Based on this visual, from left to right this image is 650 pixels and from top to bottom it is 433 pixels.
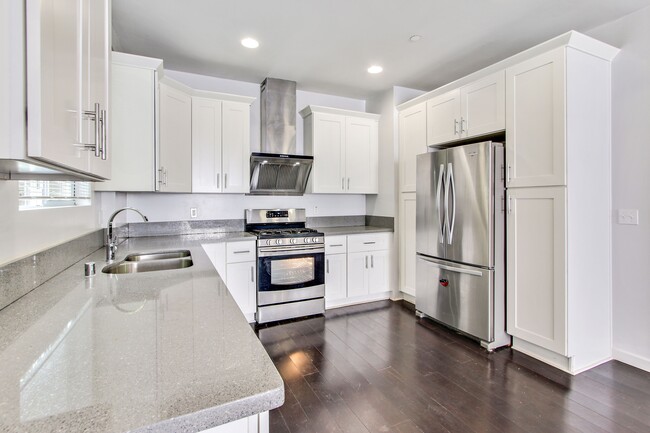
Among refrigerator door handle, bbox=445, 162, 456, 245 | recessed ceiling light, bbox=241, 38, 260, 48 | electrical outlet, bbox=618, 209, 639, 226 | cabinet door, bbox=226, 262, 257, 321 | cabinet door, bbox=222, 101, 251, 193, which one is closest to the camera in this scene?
electrical outlet, bbox=618, 209, 639, 226

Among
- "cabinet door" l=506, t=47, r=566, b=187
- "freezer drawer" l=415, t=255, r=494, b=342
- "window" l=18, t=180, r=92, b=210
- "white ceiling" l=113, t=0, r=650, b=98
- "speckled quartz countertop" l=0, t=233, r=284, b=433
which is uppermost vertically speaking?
"white ceiling" l=113, t=0, r=650, b=98

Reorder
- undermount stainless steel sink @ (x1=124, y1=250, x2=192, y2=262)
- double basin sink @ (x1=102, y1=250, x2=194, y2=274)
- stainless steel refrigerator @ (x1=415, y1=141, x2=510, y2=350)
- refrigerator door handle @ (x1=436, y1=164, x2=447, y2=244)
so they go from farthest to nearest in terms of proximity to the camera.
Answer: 1. refrigerator door handle @ (x1=436, y1=164, x2=447, y2=244)
2. stainless steel refrigerator @ (x1=415, y1=141, x2=510, y2=350)
3. undermount stainless steel sink @ (x1=124, y1=250, x2=192, y2=262)
4. double basin sink @ (x1=102, y1=250, x2=194, y2=274)

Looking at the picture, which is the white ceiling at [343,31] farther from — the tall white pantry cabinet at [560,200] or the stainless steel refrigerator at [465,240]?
the stainless steel refrigerator at [465,240]

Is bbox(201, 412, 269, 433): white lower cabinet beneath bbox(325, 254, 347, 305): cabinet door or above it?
above

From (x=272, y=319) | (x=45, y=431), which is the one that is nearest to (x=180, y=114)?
(x=272, y=319)

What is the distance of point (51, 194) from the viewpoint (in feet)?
5.47

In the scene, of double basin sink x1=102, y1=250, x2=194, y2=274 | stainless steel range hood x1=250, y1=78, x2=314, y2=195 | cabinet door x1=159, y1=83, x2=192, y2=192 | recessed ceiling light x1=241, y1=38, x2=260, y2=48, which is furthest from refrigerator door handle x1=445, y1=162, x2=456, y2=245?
cabinet door x1=159, y1=83, x2=192, y2=192

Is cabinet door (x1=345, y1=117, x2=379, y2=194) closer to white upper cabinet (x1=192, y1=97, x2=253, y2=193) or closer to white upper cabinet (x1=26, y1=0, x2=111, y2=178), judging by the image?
white upper cabinet (x1=192, y1=97, x2=253, y2=193)

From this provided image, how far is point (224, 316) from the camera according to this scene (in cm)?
105

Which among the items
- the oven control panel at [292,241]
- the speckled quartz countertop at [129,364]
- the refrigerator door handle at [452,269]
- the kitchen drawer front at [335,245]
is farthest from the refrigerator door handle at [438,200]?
the speckled quartz countertop at [129,364]

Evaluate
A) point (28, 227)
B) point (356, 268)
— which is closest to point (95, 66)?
point (28, 227)

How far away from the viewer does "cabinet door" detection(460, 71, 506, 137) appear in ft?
9.02

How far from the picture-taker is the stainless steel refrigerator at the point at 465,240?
272 cm

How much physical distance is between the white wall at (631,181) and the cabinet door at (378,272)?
7.07 feet
